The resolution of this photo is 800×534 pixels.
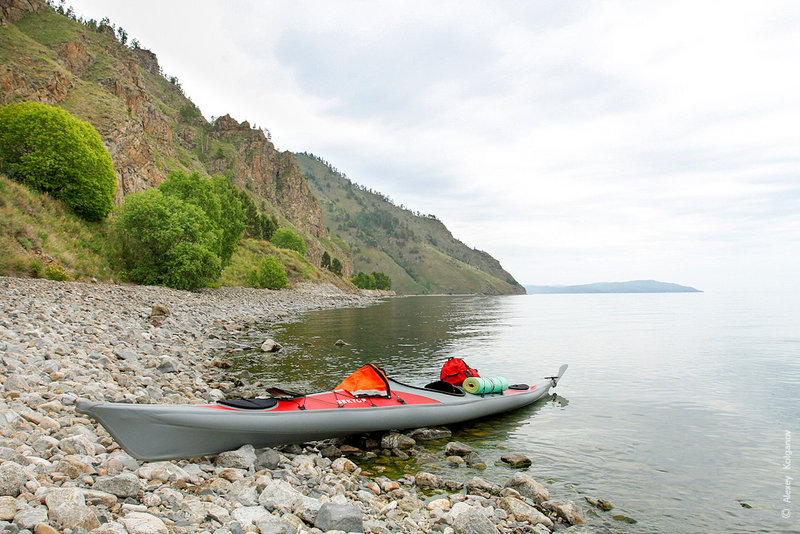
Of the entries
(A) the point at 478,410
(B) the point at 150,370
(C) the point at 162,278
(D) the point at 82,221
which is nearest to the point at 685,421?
(A) the point at 478,410

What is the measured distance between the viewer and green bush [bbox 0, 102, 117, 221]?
29.9 metres

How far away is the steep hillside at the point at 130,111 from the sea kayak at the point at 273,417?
51.1m

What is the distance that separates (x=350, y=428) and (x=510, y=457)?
3.15m

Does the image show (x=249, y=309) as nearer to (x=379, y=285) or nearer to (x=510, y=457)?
(x=510, y=457)

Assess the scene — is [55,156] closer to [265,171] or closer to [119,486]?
[119,486]

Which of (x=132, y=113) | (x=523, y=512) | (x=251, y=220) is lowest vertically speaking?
(x=523, y=512)

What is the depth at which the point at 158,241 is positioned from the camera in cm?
3409

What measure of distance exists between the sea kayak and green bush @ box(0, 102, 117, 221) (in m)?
33.7

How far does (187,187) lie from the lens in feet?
144

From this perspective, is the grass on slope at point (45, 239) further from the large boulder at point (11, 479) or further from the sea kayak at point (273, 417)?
the large boulder at point (11, 479)

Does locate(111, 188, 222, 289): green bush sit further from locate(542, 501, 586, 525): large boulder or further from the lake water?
locate(542, 501, 586, 525): large boulder

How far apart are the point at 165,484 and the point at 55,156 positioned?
35236mm

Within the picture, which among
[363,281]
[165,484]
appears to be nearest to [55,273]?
[165,484]

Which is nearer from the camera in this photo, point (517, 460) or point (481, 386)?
point (517, 460)
